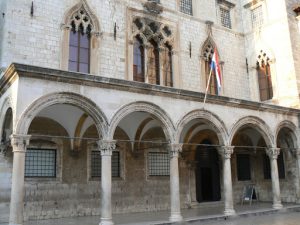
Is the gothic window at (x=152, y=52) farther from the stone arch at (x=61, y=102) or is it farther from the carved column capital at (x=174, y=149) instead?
the stone arch at (x=61, y=102)

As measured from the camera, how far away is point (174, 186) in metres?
12.7

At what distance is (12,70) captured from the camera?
33.5 ft

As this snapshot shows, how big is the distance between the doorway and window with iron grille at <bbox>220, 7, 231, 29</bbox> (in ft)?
23.7

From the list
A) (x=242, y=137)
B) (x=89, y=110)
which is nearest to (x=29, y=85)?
(x=89, y=110)

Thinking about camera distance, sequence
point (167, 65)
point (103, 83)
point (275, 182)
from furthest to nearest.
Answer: point (167, 65) < point (275, 182) < point (103, 83)

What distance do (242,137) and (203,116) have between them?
6586 mm

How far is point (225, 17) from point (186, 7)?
299 cm

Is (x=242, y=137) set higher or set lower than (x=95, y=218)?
higher

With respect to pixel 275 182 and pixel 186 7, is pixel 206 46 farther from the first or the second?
pixel 275 182

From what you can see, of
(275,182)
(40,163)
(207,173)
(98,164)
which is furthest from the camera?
(207,173)

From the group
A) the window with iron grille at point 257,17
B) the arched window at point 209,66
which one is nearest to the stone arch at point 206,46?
the arched window at point 209,66

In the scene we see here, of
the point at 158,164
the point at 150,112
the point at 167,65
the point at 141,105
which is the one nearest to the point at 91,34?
the point at 167,65

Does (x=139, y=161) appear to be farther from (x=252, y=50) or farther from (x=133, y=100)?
(x=252, y=50)

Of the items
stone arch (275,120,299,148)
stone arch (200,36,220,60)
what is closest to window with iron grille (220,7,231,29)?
stone arch (200,36,220,60)
